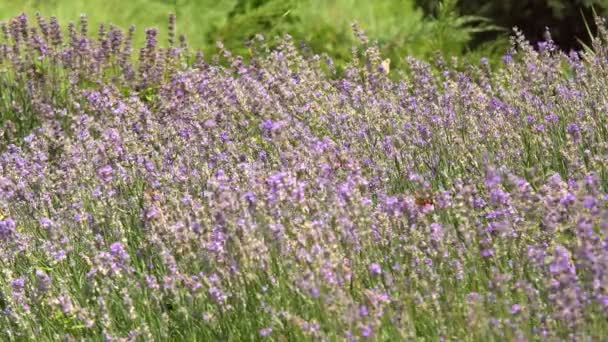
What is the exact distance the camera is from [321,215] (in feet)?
9.66

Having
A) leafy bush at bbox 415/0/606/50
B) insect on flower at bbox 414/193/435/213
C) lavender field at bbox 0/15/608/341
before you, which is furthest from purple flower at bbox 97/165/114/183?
leafy bush at bbox 415/0/606/50

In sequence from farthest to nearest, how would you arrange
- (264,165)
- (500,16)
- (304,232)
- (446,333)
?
(500,16)
(264,165)
(304,232)
(446,333)

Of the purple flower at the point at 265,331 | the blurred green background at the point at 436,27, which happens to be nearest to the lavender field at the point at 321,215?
the purple flower at the point at 265,331

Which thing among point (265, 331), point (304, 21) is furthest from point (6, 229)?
point (304, 21)

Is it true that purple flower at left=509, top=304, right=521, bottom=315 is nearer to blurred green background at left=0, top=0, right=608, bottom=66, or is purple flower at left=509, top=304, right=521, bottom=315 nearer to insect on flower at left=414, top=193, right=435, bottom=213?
insect on flower at left=414, top=193, right=435, bottom=213

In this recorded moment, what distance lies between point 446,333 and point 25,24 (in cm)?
413

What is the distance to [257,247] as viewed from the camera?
2.82 m

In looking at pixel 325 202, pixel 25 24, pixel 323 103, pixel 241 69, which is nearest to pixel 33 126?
pixel 25 24

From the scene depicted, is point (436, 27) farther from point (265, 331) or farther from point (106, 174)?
point (265, 331)

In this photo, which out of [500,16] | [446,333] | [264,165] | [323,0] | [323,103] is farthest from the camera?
[323,0]

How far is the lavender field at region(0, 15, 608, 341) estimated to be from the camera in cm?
259

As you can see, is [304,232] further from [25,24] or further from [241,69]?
[25,24]

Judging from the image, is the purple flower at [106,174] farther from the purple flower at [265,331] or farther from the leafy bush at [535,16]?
the leafy bush at [535,16]

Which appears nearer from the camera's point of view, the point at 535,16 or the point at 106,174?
the point at 106,174
